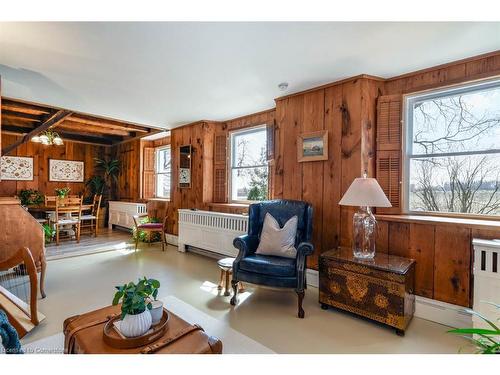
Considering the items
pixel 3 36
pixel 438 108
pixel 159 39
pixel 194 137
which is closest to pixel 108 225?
pixel 194 137

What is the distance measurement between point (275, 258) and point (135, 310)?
151cm

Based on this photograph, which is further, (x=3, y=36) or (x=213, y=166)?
(x=213, y=166)

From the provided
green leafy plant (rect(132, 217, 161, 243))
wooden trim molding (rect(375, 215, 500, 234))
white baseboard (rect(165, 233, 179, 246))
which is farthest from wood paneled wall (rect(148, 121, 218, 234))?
wooden trim molding (rect(375, 215, 500, 234))

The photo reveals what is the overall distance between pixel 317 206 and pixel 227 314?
1542 mm

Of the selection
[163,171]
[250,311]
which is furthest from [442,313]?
[163,171]

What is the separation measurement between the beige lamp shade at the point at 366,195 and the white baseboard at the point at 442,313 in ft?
3.25

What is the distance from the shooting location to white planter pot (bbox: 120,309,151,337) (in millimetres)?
1275

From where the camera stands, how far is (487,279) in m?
1.87

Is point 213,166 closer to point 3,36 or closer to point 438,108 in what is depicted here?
point 3,36

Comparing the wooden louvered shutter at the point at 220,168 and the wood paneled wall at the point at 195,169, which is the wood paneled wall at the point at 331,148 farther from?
the wood paneled wall at the point at 195,169

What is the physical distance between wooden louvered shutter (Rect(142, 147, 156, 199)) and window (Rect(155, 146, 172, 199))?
115 mm

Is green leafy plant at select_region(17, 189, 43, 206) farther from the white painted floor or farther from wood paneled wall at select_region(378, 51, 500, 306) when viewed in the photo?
wood paneled wall at select_region(378, 51, 500, 306)

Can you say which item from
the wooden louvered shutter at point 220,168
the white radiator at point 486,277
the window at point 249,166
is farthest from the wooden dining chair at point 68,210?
the white radiator at point 486,277

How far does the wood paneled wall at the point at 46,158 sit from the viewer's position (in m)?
5.78
